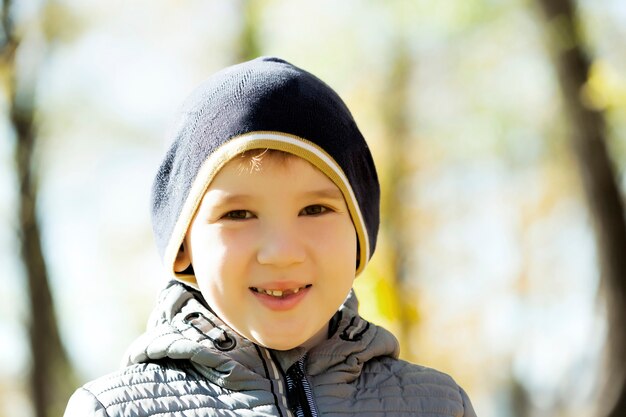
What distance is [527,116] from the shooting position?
1416cm

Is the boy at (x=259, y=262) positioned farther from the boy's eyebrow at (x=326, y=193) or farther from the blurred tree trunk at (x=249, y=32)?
the blurred tree trunk at (x=249, y=32)

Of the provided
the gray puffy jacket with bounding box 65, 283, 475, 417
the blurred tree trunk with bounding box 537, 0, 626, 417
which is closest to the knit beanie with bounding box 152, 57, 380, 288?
the gray puffy jacket with bounding box 65, 283, 475, 417

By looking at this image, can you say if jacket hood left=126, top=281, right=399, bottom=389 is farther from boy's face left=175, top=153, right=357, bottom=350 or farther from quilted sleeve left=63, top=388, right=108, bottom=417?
quilted sleeve left=63, top=388, right=108, bottom=417

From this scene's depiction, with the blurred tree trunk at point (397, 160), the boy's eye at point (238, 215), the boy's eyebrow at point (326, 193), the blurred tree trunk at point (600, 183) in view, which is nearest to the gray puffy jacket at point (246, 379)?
the boy's eye at point (238, 215)

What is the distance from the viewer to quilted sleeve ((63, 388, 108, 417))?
2.05m

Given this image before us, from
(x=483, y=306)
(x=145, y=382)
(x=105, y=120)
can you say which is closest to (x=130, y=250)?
(x=105, y=120)

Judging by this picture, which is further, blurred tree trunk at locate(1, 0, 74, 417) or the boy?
blurred tree trunk at locate(1, 0, 74, 417)

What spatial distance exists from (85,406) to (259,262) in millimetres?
485

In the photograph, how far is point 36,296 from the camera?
892cm

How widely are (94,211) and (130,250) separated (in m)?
1.09

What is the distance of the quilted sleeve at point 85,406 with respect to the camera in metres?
2.05

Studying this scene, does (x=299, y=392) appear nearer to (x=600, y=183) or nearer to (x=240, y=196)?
(x=240, y=196)

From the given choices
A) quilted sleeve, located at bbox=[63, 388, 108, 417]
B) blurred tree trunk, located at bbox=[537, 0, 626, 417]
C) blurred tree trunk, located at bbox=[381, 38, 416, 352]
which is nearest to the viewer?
quilted sleeve, located at bbox=[63, 388, 108, 417]

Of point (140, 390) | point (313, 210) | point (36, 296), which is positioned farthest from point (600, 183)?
point (140, 390)
